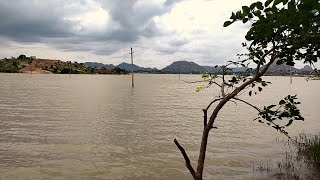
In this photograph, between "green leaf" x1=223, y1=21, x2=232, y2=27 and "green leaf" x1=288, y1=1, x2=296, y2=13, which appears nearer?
"green leaf" x1=288, y1=1, x2=296, y2=13

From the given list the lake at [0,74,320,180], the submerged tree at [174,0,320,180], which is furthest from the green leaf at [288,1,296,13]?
the lake at [0,74,320,180]

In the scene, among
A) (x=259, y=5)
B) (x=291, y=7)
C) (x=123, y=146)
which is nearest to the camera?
(x=291, y=7)

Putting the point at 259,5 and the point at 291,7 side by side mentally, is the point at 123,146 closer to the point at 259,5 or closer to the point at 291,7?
the point at 259,5

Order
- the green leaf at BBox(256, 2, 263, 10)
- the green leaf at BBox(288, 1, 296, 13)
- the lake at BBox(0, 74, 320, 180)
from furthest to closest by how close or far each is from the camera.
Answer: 1. the lake at BBox(0, 74, 320, 180)
2. the green leaf at BBox(256, 2, 263, 10)
3. the green leaf at BBox(288, 1, 296, 13)

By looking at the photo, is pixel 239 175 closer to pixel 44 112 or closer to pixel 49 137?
pixel 49 137

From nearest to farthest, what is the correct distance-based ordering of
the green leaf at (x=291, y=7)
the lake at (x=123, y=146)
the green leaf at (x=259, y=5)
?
the green leaf at (x=291, y=7) → the green leaf at (x=259, y=5) → the lake at (x=123, y=146)

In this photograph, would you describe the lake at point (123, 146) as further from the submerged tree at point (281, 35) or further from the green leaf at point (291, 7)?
the green leaf at point (291, 7)

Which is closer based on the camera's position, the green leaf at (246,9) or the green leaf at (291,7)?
the green leaf at (291,7)

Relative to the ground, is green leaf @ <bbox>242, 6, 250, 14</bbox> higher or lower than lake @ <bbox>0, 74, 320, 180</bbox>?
higher

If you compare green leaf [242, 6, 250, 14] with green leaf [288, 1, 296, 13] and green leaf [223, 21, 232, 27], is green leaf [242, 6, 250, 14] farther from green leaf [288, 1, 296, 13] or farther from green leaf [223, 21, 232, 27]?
green leaf [288, 1, 296, 13]

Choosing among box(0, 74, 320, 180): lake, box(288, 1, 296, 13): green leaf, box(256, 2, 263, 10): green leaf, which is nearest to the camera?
box(288, 1, 296, 13): green leaf

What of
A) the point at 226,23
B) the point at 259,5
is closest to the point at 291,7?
the point at 259,5

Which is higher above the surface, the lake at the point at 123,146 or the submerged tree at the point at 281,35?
the submerged tree at the point at 281,35

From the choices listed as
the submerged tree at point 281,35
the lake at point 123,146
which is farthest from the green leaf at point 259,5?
the lake at point 123,146
